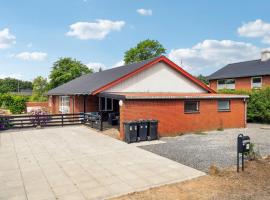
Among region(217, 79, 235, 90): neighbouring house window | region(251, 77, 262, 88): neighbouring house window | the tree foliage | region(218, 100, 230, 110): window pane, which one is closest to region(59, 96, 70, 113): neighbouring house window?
region(218, 100, 230, 110): window pane

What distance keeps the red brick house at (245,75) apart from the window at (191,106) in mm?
15120

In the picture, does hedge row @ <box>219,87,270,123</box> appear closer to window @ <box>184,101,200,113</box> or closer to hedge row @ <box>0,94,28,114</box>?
window @ <box>184,101,200,113</box>

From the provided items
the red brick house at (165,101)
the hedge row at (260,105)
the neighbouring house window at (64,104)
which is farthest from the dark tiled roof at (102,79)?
the hedge row at (260,105)

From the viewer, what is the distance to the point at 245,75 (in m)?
30.8

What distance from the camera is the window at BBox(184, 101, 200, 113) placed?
15714 mm

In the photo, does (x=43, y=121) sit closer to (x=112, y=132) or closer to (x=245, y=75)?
(x=112, y=132)

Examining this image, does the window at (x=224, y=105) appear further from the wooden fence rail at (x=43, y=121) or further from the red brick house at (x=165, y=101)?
the wooden fence rail at (x=43, y=121)

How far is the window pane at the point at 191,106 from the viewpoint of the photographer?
15.7 meters

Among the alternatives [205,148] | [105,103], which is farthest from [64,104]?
[205,148]

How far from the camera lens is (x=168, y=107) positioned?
48.9 feet

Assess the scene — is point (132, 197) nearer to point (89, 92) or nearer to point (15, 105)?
point (89, 92)

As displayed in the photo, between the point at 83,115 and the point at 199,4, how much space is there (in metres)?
12.3

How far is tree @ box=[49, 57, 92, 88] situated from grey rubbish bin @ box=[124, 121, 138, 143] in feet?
131

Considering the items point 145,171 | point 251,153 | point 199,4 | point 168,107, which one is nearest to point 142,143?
point 168,107
